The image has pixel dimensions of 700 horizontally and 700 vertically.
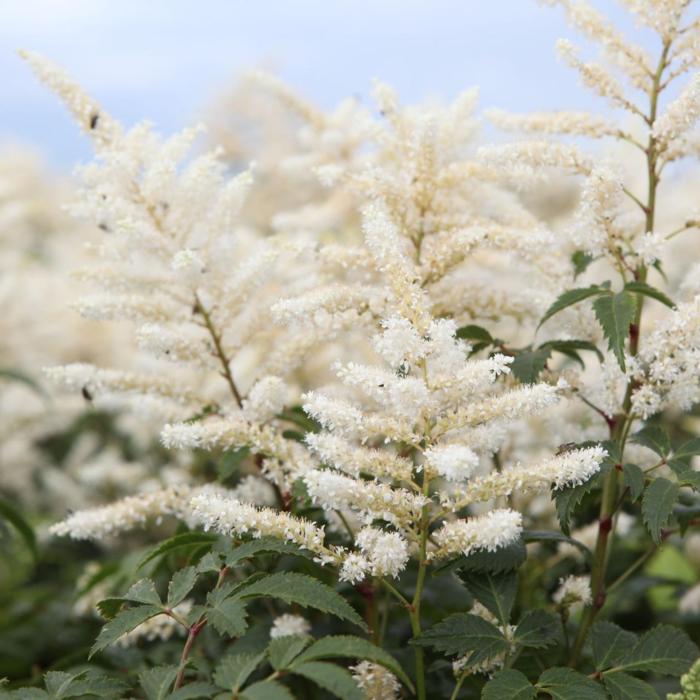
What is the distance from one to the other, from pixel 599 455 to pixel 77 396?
194 inches

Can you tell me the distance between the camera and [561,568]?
3.47 meters

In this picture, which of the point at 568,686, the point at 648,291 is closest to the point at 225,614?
the point at 568,686

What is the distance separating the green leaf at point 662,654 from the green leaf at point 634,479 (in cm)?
30

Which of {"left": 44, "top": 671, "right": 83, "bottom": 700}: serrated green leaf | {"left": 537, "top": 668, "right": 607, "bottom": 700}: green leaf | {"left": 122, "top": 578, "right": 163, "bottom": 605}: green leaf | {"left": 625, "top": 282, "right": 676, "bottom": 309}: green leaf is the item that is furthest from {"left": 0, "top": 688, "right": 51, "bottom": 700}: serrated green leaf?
{"left": 625, "top": 282, "right": 676, "bottom": 309}: green leaf

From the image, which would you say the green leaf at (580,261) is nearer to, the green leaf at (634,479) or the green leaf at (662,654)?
the green leaf at (634,479)

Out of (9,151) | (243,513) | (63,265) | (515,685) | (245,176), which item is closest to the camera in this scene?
(515,685)

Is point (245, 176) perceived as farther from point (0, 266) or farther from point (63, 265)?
point (63, 265)

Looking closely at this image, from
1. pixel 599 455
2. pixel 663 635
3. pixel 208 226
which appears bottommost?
pixel 663 635

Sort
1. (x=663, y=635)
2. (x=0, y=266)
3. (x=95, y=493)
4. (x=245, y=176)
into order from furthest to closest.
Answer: (x=0, y=266)
(x=95, y=493)
(x=245, y=176)
(x=663, y=635)

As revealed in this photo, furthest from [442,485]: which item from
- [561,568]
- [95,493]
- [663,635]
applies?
[95,493]

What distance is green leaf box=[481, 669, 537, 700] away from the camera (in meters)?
1.76

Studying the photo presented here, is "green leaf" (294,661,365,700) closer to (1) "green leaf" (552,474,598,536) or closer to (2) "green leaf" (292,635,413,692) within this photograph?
(2) "green leaf" (292,635,413,692)

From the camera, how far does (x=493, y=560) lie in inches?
80.1

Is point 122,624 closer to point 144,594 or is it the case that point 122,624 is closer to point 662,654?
point 144,594
